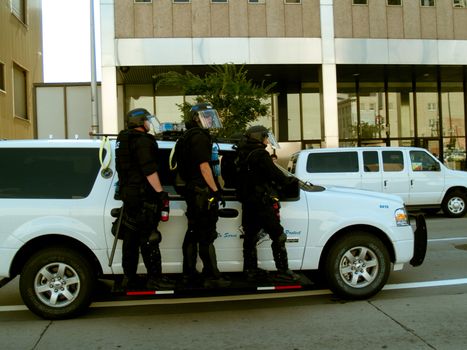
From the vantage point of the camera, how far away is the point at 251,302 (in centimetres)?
572

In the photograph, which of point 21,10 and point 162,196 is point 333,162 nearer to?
point 162,196

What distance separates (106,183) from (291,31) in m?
15.6

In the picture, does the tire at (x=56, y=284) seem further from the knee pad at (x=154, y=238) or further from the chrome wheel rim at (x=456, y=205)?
the chrome wheel rim at (x=456, y=205)

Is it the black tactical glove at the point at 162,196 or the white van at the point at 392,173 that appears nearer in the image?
the black tactical glove at the point at 162,196

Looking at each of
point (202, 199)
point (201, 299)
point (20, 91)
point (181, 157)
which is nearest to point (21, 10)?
point (20, 91)

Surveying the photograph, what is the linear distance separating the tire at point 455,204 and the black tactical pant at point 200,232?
985 centimetres

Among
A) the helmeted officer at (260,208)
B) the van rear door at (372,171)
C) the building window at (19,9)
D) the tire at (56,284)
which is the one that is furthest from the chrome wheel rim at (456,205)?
the building window at (19,9)

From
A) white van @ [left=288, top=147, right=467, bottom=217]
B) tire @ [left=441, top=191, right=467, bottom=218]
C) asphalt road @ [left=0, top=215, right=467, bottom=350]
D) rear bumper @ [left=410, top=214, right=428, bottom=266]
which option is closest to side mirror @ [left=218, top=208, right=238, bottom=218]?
asphalt road @ [left=0, top=215, right=467, bottom=350]

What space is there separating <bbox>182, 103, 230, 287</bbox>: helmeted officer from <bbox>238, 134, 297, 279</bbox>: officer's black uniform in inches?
12.3

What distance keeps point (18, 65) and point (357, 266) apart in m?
20.2

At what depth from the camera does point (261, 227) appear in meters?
5.29

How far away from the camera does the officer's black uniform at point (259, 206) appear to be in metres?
5.25

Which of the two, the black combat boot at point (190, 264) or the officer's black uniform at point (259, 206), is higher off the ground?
the officer's black uniform at point (259, 206)

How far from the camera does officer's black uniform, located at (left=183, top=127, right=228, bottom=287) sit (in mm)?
5062
